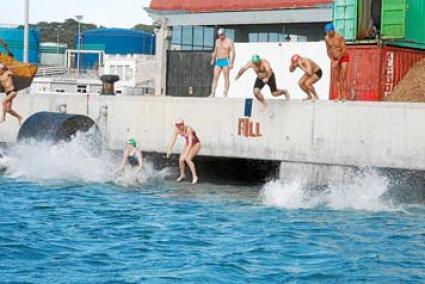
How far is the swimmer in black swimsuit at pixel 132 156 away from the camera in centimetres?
1964

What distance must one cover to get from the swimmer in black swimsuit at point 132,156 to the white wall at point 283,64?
6.25 m

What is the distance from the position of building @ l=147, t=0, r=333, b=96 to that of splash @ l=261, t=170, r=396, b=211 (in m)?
15.2

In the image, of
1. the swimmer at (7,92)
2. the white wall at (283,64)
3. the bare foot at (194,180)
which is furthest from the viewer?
the white wall at (283,64)

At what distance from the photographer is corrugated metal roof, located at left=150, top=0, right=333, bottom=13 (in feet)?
105

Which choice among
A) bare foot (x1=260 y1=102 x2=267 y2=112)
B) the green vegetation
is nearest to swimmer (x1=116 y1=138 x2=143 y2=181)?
bare foot (x1=260 y1=102 x2=267 y2=112)

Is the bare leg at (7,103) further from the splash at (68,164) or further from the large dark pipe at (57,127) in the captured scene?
the splash at (68,164)

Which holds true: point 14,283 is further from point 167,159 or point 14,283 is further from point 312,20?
point 312,20

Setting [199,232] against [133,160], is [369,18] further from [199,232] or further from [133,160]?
[199,232]

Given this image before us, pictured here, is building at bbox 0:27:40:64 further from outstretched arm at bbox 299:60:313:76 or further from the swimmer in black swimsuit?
outstretched arm at bbox 299:60:313:76

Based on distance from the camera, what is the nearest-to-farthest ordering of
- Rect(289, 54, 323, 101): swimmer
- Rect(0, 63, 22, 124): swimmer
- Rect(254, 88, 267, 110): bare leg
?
Rect(289, 54, 323, 101): swimmer, Rect(254, 88, 267, 110): bare leg, Rect(0, 63, 22, 124): swimmer

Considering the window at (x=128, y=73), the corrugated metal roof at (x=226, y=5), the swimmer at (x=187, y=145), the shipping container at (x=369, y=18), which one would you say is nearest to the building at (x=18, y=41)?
the window at (x=128, y=73)

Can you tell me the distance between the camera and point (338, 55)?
1795 centimetres

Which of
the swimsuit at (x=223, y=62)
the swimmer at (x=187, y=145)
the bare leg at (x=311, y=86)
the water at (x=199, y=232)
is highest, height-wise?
the swimsuit at (x=223, y=62)

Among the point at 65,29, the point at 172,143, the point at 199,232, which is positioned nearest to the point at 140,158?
the point at 172,143
